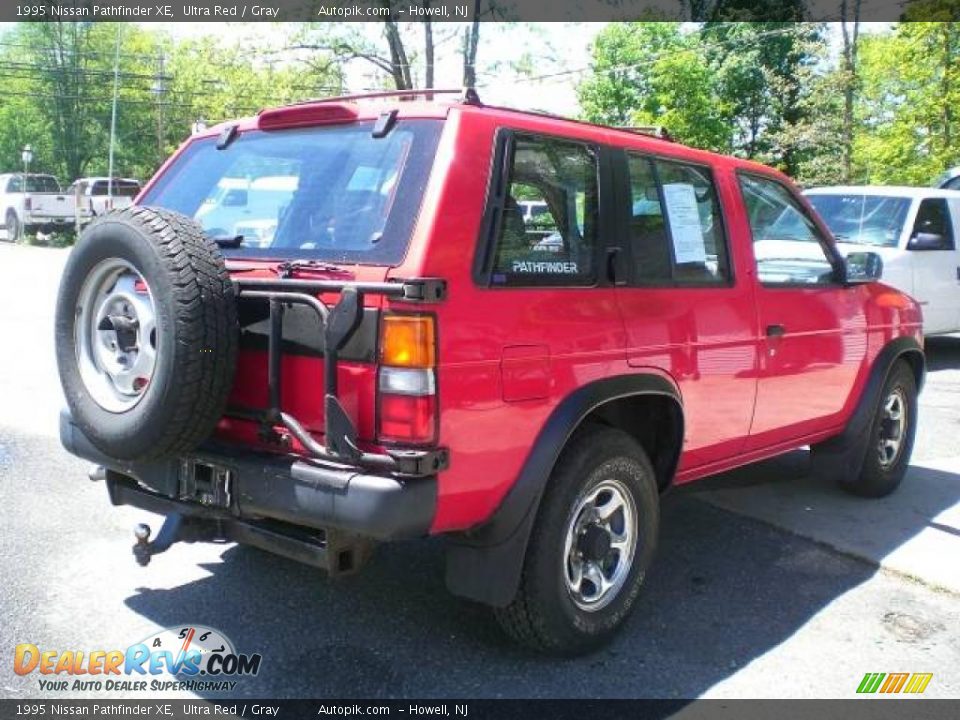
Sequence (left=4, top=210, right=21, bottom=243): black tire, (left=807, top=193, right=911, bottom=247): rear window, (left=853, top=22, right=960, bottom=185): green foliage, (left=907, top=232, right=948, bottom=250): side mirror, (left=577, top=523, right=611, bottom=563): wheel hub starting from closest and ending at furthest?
(left=577, top=523, right=611, bottom=563): wheel hub
(left=907, top=232, right=948, bottom=250): side mirror
(left=807, top=193, right=911, bottom=247): rear window
(left=853, top=22, right=960, bottom=185): green foliage
(left=4, top=210, right=21, bottom=243): black tire

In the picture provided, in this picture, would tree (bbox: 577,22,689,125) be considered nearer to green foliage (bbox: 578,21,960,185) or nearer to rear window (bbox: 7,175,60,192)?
green foliage (bbox: 578,21,960,185)

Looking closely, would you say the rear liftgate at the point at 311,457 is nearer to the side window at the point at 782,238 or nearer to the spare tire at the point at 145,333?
the spare tire at the point at 145,333

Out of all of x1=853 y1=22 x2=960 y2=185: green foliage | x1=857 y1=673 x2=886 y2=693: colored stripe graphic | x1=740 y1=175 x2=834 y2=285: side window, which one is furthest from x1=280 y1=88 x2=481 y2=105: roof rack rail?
x1=853 y1=22 x2=960 y2=185: green foliage

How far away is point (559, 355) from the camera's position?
10.4 ft

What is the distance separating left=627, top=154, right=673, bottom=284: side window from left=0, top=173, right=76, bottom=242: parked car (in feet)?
Result: 101

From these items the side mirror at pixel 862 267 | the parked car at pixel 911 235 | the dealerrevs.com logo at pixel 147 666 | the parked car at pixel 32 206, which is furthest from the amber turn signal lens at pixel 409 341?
the parked car at pixel 32 206

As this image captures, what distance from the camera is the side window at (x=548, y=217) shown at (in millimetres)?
3119

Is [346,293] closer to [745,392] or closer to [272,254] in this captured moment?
[272,254]

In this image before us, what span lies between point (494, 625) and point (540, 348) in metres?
1.26

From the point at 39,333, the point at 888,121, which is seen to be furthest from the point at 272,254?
the point at 888,121

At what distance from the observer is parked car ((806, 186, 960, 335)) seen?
937 cm

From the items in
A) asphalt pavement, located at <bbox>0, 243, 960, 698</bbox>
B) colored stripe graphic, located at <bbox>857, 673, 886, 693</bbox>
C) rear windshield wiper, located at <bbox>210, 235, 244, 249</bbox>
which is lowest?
colored stripe graphic, located at <bbox>857, 673, 886, 693</bbox>

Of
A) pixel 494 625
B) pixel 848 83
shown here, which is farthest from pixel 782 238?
pixel 848 83

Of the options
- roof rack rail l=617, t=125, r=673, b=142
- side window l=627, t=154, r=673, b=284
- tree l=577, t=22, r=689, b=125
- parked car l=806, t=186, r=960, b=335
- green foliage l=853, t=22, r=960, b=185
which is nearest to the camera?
side window l=627, t=154, r=673, b=284
